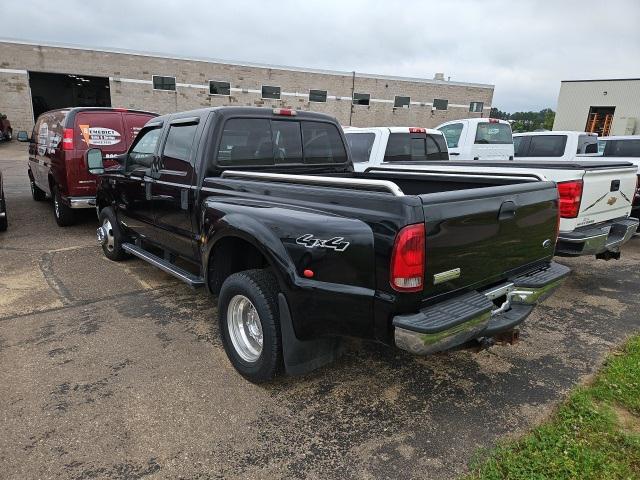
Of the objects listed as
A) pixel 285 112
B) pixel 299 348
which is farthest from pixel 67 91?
pixel 299 348

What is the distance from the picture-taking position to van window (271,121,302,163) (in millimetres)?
4156

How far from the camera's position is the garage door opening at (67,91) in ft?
113

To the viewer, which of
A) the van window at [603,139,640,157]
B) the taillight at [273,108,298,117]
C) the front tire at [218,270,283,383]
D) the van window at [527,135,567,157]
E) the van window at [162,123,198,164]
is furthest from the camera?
the van window at [527,135,567,157]

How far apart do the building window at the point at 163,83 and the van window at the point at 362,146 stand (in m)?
26.7

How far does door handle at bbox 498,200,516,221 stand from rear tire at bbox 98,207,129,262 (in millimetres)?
4677

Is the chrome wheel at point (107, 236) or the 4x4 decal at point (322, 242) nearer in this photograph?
the 4x4 decal at point (322, 242)

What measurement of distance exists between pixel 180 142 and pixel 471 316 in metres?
3.03

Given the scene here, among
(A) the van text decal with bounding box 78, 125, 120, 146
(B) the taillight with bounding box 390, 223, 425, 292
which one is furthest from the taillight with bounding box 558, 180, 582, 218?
(A) the van text decal with bounding box 78, 125, 120, 146

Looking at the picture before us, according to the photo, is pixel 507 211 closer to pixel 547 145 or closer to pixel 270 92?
pixel 547 145

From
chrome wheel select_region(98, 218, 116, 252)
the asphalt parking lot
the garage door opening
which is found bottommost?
the asphalt parking lot

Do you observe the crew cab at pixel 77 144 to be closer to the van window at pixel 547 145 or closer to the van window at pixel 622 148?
the van window at pixel 547 145

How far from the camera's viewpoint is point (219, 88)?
32219 mm

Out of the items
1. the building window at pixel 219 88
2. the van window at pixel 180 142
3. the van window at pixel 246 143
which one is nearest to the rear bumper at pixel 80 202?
the van window at pixel 180 142

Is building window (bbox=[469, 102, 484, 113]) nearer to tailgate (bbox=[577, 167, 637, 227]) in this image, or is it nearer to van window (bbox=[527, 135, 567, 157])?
van window (bbox=[527, 135, 567, 157])
